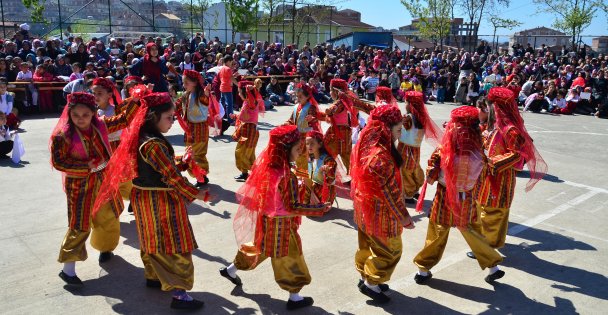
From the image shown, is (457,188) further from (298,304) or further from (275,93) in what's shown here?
(275,93)

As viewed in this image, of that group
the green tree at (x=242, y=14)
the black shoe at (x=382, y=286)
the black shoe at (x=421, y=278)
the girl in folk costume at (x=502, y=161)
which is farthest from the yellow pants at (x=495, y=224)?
the green tree at (x=242, y=14)

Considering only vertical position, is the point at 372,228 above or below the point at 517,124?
below

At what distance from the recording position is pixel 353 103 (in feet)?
25.0

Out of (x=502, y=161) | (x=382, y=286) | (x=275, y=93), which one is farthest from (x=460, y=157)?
(x=275, y=93)

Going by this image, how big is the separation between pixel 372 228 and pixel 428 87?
1768 cm

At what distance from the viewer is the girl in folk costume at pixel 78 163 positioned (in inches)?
181

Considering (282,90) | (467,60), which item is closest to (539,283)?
(282,90)

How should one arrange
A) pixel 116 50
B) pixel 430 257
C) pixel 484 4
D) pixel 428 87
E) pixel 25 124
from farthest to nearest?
pixel 484 4 < pixel 428 87 < pixel 116 50 < pixel 25 124 < pixel 430 257

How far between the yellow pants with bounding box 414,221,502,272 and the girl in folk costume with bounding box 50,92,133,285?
2.97 m

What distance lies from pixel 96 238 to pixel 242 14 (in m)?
28.2

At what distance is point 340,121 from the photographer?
7.65 metres

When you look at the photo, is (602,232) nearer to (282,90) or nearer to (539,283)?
(539,283)

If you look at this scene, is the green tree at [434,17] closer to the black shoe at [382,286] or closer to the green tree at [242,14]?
the green tree at [242,14]

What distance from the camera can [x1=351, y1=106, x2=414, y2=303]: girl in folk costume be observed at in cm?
428
